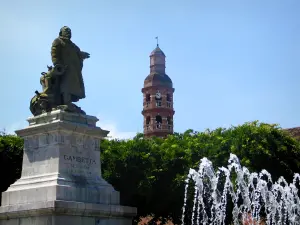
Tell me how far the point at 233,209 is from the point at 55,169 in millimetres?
13618

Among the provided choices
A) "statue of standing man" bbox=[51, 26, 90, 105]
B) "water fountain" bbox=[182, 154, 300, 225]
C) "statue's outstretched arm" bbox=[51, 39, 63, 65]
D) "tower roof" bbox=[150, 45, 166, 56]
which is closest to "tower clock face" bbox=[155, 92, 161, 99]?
"tower roof" bbox=[150, 45, 166, 56]

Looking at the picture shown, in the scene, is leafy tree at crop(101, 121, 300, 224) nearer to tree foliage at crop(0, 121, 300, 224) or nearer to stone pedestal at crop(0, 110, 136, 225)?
tree foliage at crop(0, 121, 300, 224)

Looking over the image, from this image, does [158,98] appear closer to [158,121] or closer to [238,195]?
[158,121]

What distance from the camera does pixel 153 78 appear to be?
71188mm

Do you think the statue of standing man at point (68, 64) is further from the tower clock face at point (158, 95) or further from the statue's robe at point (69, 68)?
the tower clock face at point (158, 95)

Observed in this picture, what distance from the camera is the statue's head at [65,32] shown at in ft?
53.7

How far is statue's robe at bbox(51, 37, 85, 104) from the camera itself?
15.8 m

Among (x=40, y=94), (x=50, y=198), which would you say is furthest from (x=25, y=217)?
(x=40, y=94)

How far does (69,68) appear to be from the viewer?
16016mm

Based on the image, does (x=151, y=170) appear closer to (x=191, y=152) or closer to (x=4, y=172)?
(x=191, y=152)

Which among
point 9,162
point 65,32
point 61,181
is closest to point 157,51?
point 9,162

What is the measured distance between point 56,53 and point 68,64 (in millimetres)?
481

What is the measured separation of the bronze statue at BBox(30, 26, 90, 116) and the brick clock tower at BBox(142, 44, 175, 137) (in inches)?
2066

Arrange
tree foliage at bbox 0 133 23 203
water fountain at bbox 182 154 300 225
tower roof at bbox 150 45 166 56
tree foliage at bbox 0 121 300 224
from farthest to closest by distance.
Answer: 1. tower roof at bbox 150 45 166 56
2. tree foliage at bbox 0 121 300 224
3. tree foliage at bbox 0 133 23 203
4. water fountain at bbox 182 154 300 225
